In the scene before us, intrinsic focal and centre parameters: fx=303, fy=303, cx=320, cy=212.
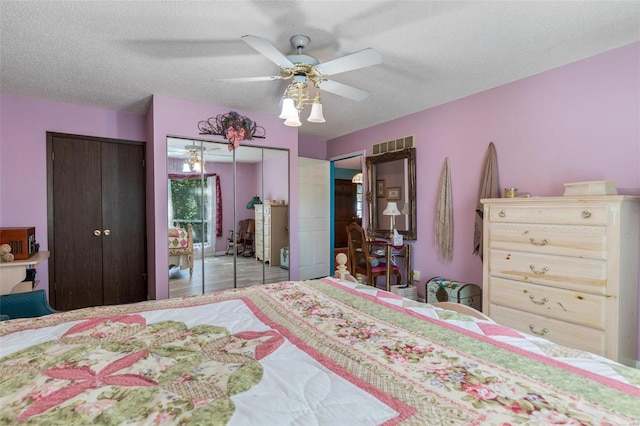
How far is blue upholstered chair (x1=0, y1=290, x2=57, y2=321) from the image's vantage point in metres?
Answer: 1.66

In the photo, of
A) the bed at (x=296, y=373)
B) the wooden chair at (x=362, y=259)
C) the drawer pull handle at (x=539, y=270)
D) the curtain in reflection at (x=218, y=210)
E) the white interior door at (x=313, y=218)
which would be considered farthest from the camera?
the white interior door at (x=313, y=218)

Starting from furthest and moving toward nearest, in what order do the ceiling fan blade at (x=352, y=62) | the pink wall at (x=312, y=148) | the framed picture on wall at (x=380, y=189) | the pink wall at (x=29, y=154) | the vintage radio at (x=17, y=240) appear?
1. the pink wall at (x=312, y=148)
2. the framed picture on wall at (x=380, y=189)
3. the pink wall at (x=29, y=154)
4. the vintage radio at (x=17, y=240)
5. the ceiling fan blade at (x=352, y=62)

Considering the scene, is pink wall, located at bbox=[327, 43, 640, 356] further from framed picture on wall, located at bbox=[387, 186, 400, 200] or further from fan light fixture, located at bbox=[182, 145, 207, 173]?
fan light fixture, located at bbox=[182, 145, 207, 173]

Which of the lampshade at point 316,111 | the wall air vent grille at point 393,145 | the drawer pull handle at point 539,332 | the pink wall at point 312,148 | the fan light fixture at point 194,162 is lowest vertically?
the drawer pull handle at point 539,332

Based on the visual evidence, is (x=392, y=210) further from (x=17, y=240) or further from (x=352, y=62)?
(x=17, y=240)

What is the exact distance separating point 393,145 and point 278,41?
2.50 metres

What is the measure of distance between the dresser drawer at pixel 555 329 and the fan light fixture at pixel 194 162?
3371 millimetres

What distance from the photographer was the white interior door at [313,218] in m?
5.01

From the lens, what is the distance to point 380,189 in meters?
4.50

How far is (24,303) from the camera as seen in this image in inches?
67.2

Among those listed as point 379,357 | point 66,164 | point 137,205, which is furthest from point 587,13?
point 66,164

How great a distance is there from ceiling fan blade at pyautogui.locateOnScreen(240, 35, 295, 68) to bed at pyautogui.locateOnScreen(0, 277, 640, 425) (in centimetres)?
144

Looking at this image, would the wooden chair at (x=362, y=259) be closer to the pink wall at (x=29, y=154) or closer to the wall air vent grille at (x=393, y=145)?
the wall air vent grille at (x=393, y=145)

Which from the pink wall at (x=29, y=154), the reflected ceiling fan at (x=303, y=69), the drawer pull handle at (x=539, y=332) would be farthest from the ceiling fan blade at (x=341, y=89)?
the pink wall at (x=29, y=154)
